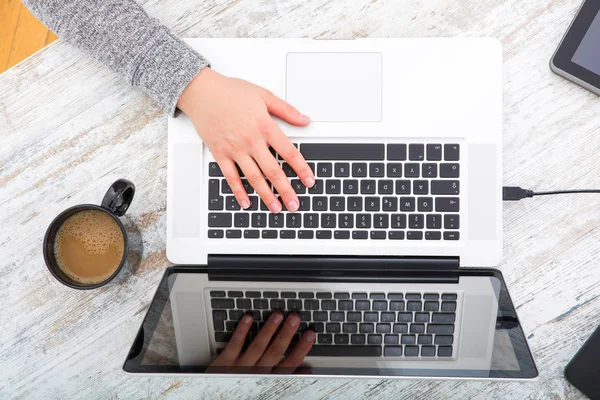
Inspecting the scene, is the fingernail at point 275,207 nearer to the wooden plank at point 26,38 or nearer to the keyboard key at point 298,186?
the keyboard key at point 298,186

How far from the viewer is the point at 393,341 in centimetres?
56

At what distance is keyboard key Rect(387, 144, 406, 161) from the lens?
62 cm

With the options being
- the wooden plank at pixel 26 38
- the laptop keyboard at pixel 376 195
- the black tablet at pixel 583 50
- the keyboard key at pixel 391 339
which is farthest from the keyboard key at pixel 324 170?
the wooden plank at pixel 26 38

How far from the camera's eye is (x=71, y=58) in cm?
69

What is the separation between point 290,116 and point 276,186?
9cm

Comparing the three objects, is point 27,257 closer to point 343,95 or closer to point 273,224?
point 273,224

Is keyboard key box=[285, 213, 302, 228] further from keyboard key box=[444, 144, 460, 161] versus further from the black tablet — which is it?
the black tablet

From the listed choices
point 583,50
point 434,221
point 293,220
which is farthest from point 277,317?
point 583,50

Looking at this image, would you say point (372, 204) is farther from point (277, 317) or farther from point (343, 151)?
point (277, 317)

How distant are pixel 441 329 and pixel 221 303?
25cm

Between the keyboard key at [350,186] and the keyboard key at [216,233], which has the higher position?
the keyboard key at [350,186]

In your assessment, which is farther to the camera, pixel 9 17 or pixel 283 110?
pixel 9 17

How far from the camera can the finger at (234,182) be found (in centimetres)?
63

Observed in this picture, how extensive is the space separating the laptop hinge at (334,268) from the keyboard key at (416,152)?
0.41 ft
